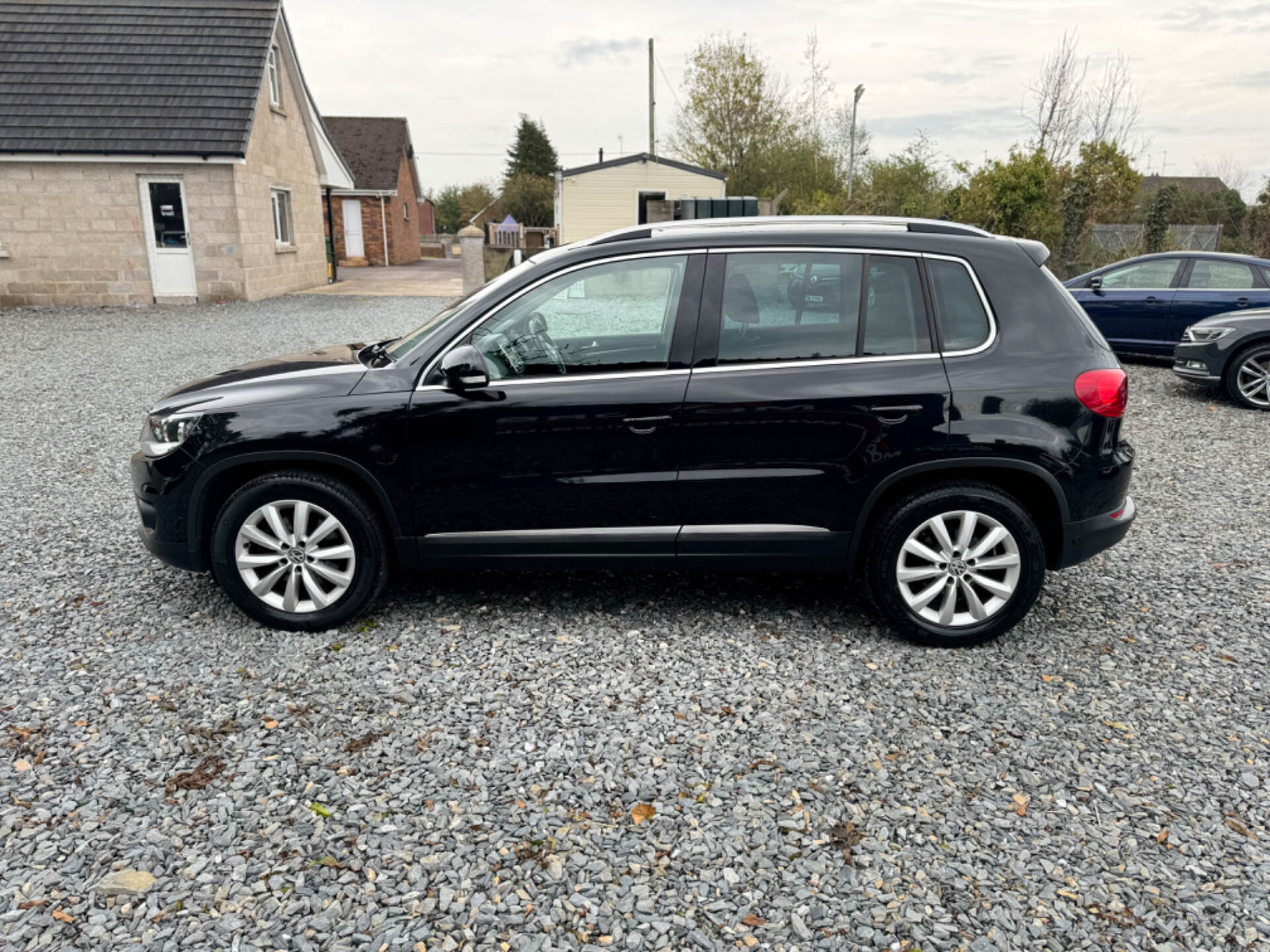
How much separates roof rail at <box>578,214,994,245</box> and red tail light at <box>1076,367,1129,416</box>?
79cm

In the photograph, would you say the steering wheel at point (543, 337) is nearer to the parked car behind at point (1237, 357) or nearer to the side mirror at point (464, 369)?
the side mirror at point (464, 369)

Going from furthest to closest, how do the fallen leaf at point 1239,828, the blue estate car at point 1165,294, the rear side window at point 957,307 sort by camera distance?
the blue estate car at point 1165,294, the rear side window at point 957,307, the fallen leaf at point 1239,828

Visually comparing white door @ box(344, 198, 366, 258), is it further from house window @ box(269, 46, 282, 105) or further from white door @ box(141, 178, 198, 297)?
white door @ box(141, 178, 198, 297)

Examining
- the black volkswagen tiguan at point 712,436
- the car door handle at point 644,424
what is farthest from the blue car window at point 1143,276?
the car door handle at point 644,424

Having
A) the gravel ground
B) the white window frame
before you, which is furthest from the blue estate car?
the white window frame

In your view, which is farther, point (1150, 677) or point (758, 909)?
point (1150, 677)

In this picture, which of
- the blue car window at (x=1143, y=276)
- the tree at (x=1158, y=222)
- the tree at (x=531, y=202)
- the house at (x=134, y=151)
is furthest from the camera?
the tree at (x=531, y=202)

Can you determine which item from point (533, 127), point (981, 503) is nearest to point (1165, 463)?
point (981, 503)

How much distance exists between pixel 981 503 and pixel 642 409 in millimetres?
1534

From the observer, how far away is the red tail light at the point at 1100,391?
392 cm

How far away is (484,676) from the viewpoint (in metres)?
3.90

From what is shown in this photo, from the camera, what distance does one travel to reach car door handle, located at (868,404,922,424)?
393 centimetres

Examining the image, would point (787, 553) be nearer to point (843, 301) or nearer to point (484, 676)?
point (843, 301)

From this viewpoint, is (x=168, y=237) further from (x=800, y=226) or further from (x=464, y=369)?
(x=800, y=226)
